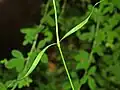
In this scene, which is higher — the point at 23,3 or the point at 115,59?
the point at 23,3

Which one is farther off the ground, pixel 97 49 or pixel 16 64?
pixel 16 64

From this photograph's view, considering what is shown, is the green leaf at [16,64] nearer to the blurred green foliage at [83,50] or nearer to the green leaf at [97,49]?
the blurred green foliage at [83,50]

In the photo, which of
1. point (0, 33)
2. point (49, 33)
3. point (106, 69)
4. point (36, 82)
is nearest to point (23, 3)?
point (0, 33)

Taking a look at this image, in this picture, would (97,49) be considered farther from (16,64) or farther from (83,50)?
(16,64)

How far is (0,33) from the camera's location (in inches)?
82.6

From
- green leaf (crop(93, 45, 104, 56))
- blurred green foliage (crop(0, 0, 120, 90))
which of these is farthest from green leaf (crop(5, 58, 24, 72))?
green leaf (crop(93, 45, 104, 56))

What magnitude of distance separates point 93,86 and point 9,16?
3.96ft

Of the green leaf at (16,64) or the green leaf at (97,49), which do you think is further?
the green leaf at (97,49)

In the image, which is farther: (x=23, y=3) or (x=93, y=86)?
(x=23, y=3)

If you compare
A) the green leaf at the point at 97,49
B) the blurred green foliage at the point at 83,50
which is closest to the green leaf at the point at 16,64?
the blurred green foliage at the point at 83,50

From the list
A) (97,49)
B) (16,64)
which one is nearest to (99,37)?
(97,49)

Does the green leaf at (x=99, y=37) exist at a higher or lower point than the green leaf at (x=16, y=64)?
lower

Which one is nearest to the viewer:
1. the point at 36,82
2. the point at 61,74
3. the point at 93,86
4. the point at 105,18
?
the point at 93,86

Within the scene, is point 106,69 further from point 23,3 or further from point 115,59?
point 23,3
